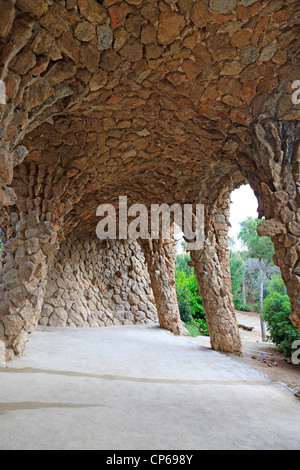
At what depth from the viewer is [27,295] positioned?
10.6ft

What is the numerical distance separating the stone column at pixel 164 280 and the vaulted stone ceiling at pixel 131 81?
11.0ft

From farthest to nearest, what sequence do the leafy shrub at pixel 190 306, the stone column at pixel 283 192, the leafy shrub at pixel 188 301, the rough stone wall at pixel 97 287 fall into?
the leafy shrub at pixel 188 301
the leafy shrub at pixel 190 306
the rough stone wall at pixel 97 287
the stone column at pixel 283 192

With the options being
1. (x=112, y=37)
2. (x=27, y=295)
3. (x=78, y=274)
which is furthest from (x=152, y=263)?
(x=112, y=37)

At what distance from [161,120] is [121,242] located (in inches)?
234

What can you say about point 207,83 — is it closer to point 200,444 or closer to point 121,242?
point 200,444

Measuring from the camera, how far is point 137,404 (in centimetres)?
210

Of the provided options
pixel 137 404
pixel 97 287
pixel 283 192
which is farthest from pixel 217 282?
pixel 97 287

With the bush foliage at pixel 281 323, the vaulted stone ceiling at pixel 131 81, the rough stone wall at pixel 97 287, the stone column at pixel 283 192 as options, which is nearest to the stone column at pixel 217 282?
the bush foliage at pixel 281 323

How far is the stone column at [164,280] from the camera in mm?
6848

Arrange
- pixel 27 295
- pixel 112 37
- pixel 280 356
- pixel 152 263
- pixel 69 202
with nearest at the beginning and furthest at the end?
pixel 112 37 < pixel 27 295 < pixel 69 202 < pixel 280 356 < pixel 152 263

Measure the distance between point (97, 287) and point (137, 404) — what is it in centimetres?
609

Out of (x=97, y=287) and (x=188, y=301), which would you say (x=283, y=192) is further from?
(x=188, y=301)

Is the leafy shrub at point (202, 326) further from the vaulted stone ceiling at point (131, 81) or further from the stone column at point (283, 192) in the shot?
the stone column at point (283, 192)

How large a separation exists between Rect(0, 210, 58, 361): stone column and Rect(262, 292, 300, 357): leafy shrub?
15.7 feet
